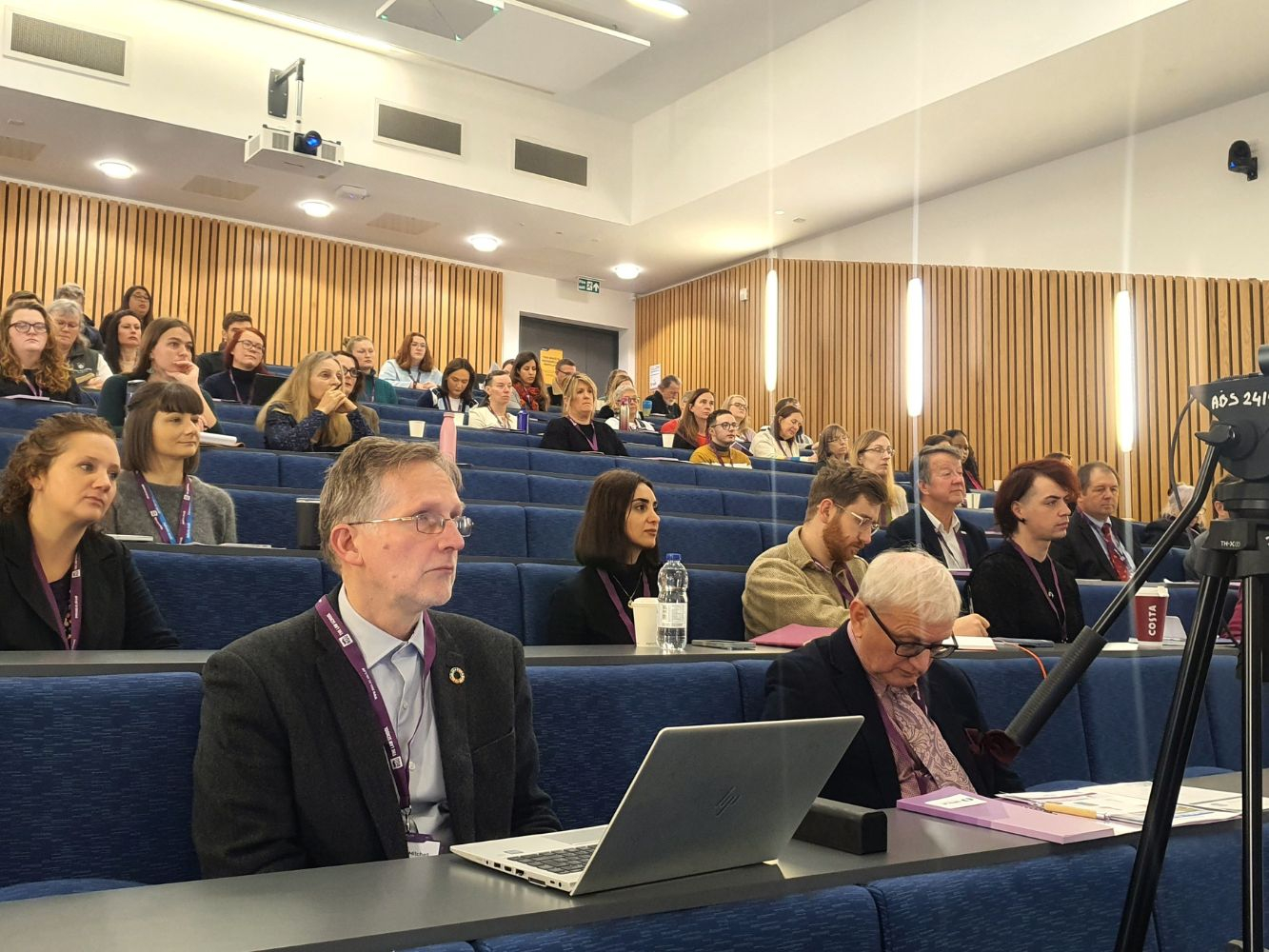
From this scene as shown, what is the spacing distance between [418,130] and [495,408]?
10.5ft

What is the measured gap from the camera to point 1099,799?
152 cm

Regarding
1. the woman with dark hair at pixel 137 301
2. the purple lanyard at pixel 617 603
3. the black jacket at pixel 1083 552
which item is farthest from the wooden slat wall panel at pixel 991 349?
the woman with dark hair at pixel 137 301

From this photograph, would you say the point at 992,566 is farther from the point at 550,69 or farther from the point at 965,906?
the point at 550,69

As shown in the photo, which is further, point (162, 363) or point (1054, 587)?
point (162, 363)

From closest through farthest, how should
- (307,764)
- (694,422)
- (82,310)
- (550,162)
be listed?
(307,764) < (82,310) < (694,422) < (550,162)

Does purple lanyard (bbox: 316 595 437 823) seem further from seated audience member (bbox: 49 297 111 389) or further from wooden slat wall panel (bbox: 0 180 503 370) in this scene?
wooden slat wall panel (bbox: 0 180 503 370)

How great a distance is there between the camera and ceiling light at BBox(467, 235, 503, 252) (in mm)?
10234

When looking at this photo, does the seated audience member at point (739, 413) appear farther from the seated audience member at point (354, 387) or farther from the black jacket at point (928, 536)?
the black jacket at point (928, 536)

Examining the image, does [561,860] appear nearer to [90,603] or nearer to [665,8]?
[90,603]

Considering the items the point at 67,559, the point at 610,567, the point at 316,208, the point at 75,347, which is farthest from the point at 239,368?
the point at 316,208

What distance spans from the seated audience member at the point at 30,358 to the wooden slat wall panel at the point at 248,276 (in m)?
5.35

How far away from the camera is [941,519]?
3.87 metres

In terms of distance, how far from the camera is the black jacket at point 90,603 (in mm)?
1900

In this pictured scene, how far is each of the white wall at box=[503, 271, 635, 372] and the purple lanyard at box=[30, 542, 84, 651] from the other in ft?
30.9
